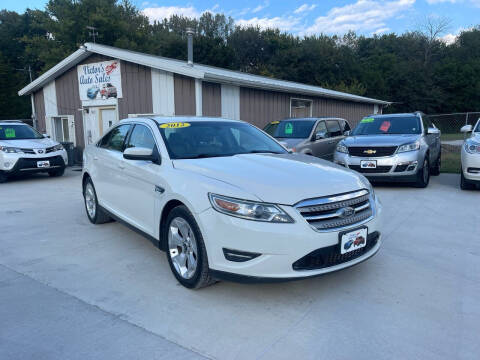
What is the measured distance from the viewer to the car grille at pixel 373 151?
24.3 ft

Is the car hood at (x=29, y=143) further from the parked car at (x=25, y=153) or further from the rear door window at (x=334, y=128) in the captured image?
the rear door window at (x=334, y=128)

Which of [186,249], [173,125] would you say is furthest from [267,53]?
[186,249]

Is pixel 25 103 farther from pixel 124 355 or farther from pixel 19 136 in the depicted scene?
pixel 124 355

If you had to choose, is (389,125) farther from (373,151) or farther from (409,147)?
(373,151)

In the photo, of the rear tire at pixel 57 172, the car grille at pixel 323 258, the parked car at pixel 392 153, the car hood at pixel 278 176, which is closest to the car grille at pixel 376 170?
the parked car at pixel 392 153

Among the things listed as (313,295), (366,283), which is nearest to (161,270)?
(313,295)

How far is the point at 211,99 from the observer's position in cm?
1013

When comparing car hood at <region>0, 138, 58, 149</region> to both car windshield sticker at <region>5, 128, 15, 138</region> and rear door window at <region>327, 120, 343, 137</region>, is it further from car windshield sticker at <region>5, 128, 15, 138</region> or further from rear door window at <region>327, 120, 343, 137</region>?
rear door window at <region>327, 120, 343, 137</region>

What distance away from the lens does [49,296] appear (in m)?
3.28

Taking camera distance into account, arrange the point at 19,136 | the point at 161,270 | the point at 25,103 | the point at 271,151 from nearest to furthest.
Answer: the point at 161,270
the point at 271,151
the point at 19,136
the point at 25,103

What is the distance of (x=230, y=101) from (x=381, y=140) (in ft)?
15.5

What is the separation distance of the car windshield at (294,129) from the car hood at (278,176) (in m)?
5.35

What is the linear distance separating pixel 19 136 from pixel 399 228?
9959 mm

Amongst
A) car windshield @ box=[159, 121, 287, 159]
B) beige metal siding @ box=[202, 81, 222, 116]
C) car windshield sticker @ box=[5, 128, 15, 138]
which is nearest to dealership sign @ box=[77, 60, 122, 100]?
car windshield sticker @ box=[5, 128, 15, 138]
